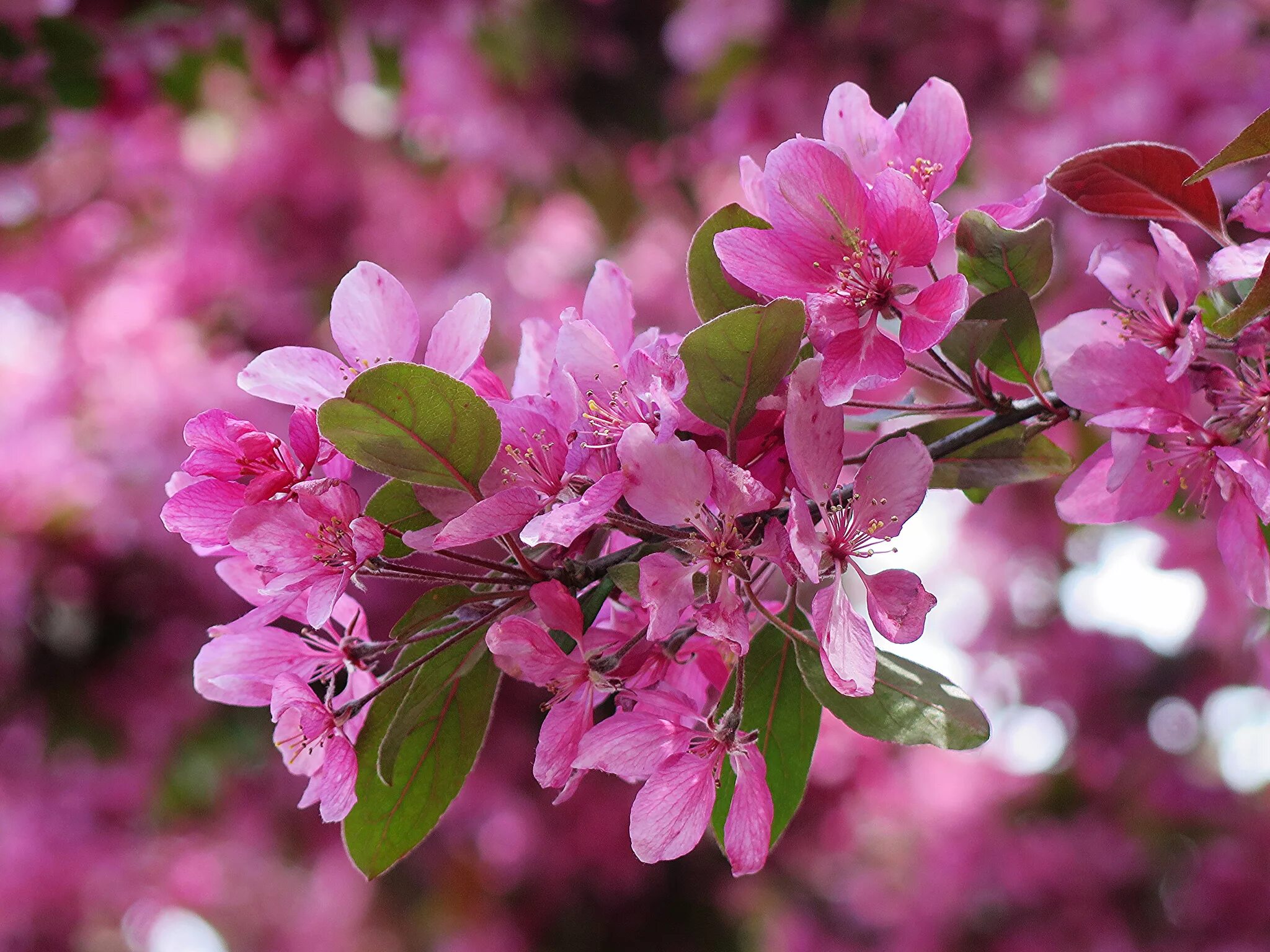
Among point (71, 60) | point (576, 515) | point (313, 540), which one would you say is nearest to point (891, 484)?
point (576, 515)

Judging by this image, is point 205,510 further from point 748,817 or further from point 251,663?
point 748,817

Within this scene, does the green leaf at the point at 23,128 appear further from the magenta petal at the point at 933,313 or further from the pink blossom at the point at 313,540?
the magenta petal at the point at 933,313

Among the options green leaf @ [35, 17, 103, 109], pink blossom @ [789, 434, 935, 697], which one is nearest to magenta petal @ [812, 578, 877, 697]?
pink blossom @ [789, 434, 935, 697]

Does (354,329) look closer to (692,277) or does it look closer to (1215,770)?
(692,277)

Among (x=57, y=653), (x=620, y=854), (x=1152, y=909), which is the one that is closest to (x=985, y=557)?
(x=1152, y=909)

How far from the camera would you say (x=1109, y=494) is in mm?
494

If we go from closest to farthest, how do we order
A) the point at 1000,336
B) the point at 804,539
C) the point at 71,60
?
the point at 804,539 < the point at 1000,336 < the point at 71,60

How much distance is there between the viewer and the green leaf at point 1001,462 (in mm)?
510

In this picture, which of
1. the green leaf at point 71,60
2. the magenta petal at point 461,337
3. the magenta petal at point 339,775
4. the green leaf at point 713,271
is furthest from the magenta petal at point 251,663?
the green leaf at point 71,60

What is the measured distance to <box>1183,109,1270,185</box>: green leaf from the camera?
1.43 feet

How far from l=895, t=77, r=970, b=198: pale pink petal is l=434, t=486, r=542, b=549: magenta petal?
0.24 m

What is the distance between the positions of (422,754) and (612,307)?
22cm

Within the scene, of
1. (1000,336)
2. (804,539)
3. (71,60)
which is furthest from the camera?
(71,60)

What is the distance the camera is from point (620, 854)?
2387mm
